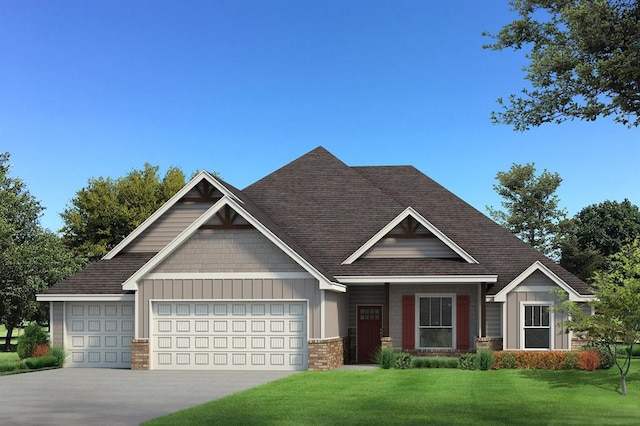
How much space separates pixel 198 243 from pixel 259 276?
2.46 meters

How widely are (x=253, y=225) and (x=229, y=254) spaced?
143cm

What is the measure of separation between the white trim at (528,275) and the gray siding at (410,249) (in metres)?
2.28

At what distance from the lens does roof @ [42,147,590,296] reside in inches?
1240

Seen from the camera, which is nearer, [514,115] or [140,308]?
[514,115]

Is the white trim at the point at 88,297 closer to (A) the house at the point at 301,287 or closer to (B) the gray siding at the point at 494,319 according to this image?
(A) the house at the point at 301,287

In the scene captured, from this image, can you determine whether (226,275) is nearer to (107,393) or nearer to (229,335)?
(229,335)

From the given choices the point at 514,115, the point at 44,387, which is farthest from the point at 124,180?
the point at 514,115

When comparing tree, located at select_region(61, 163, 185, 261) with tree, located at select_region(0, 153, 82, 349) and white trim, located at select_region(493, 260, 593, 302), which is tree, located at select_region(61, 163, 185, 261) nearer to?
tree, located at select_region(0, 153, 82, 349)

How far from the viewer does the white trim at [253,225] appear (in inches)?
1129

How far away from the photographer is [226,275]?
96.7 feet

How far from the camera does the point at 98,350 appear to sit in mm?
31578

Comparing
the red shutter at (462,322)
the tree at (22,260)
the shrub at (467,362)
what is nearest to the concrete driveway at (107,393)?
the shrub at (467,362)

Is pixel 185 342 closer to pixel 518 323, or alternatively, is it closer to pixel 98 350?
pixel 98 350

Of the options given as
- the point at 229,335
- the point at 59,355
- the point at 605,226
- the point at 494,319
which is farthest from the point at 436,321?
the point at 605,226
